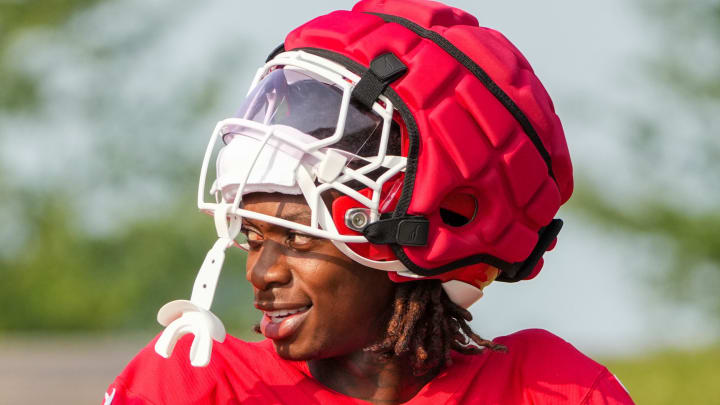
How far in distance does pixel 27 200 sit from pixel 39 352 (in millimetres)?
6070

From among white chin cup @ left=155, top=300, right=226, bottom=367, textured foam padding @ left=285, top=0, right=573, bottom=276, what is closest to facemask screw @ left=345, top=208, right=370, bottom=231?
textured foam padding @ left=285, top=0, right=573, bottom=276

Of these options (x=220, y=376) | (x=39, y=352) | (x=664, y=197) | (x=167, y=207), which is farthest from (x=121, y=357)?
(x=220, y=376)

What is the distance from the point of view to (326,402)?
304cm

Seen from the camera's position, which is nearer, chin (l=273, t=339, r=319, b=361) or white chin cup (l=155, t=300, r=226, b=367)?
white chin cup (l=155, t=300, r=226, b=367)

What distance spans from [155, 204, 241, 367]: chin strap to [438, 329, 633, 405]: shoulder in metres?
0.79

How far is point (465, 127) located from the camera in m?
2.88

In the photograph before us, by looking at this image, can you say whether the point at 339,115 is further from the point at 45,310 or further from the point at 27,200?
the point at 45,310

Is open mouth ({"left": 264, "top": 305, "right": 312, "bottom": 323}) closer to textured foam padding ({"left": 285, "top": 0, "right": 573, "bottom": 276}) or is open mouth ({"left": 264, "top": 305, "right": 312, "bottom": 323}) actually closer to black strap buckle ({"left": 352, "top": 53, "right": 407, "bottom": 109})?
textured foam padding ({"left": 285, "top": 0, "right": 573, "bottom": 276})

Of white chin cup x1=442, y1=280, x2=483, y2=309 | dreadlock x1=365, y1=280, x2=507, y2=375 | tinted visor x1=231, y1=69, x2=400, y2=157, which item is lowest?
dreadlock x1=365, y1=280, x2=507, y2=375

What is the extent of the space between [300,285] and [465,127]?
1.98 ft

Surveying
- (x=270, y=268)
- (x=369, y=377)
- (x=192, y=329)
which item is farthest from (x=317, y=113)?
(x=369, y=377)

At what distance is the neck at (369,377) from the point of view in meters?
3.09

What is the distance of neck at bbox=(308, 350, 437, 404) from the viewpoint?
10.2 ft

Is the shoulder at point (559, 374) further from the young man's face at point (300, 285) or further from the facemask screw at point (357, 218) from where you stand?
the facemask screw at point (357, 218)
